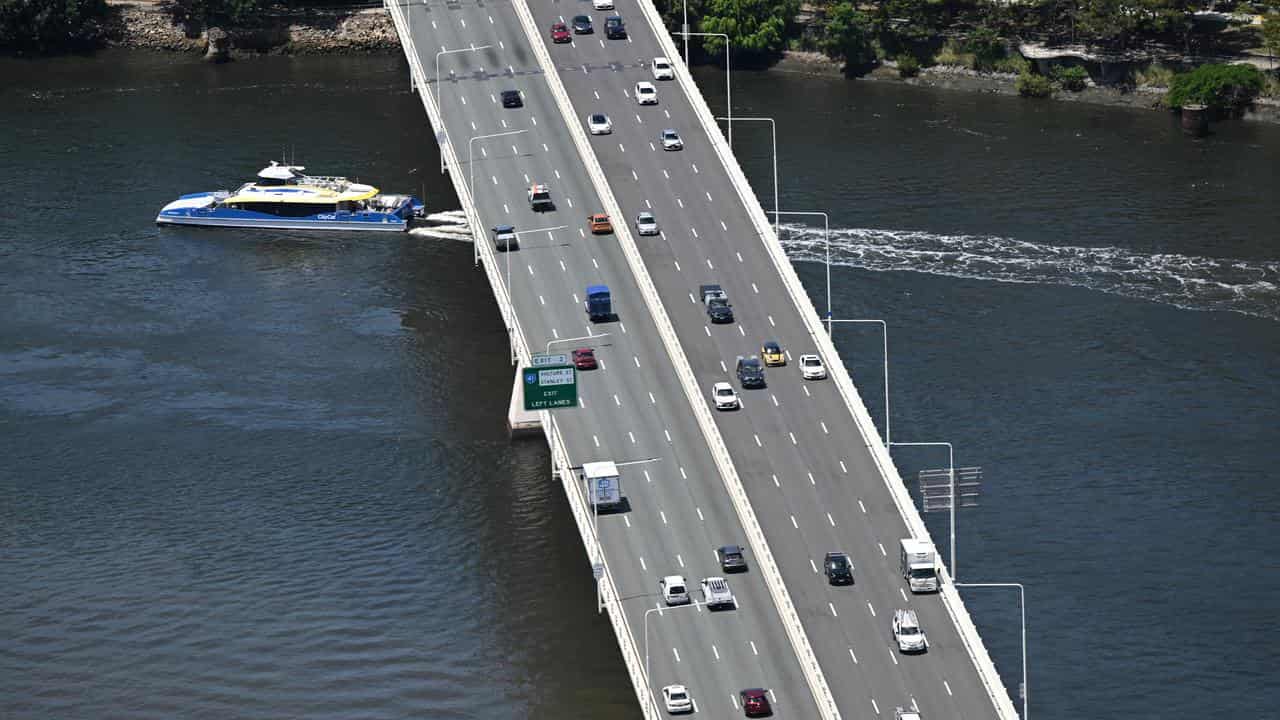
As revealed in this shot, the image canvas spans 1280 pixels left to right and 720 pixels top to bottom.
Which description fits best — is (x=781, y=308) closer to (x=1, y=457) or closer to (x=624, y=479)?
(x=624, y=479)

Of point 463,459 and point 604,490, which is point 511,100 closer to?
point 463,459

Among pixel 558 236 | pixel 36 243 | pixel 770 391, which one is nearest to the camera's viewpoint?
pixel 770 391

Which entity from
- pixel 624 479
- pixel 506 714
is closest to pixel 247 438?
pixel 624 479

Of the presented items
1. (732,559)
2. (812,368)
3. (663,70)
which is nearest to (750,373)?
(812,368)

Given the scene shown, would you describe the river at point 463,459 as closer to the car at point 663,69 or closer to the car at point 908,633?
the car at point 908,633

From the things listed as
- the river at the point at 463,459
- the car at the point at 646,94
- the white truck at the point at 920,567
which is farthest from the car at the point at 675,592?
the car at the point at 646,94

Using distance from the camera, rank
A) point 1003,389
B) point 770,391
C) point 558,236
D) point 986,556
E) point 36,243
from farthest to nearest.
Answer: point 36,243 → point 558,236 → point 1003,389 → point 770,391 → point 986,556
